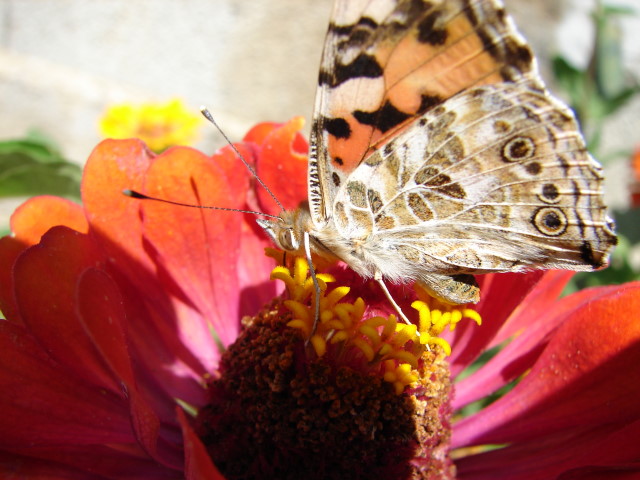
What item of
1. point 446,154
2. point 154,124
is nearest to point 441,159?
point 446,154

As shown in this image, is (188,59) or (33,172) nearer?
(33,172)

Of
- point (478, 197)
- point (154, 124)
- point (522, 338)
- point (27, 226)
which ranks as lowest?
point (522, 338)

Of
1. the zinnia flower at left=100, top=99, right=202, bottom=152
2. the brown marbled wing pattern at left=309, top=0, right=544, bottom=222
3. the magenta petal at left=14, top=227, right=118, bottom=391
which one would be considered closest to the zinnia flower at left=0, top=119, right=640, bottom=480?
the magenta petal at left=14, top=227, right=118, bottom=391

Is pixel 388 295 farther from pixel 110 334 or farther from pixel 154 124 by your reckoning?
pixel 154 124

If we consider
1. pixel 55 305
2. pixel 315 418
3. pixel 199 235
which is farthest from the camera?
pixel 199 235

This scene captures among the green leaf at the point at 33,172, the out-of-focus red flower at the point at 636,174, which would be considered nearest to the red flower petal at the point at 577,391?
the green leaf at the point at 33,172

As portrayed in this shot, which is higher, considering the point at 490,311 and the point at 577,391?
the point at 490,311

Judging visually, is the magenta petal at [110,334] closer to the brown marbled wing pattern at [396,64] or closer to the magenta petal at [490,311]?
the brown marbled wing pattern at [396,64]
